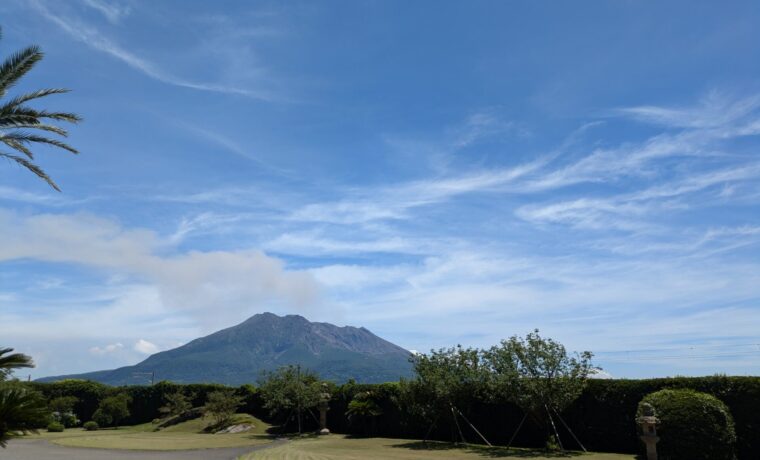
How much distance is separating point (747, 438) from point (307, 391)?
23.2m

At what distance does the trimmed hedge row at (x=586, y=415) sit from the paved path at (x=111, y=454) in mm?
8639

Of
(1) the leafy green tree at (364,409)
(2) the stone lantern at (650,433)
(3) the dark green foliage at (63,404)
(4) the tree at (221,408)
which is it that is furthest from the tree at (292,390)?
(2) the stone lantern at (650,433)

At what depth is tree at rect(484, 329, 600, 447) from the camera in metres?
23.3

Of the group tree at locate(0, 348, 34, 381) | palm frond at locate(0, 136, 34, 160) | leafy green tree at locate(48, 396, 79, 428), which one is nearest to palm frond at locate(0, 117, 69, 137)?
palm frond at locate(0, 136, 34, 160)

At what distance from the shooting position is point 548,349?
23719 millimetres

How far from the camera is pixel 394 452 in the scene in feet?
77.9

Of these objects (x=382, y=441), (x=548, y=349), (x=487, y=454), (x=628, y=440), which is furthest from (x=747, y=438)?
(x=382, y=441)

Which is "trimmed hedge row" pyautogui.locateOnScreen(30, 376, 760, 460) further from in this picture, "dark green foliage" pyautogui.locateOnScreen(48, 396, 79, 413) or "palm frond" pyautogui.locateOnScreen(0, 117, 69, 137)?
"palm frond" pyautogui.locateOnScreen(0, 117, 69, 137)

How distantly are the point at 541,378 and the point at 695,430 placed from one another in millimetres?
6554

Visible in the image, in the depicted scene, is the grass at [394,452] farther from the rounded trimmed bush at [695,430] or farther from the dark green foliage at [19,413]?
the dark green foliage at [19,413]

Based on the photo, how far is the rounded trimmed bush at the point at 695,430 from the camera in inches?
696

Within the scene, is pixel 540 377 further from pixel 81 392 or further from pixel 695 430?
pixel 81 392

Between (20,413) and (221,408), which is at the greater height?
(20,413)

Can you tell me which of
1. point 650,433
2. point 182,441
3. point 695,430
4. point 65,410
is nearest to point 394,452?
point 650,433
